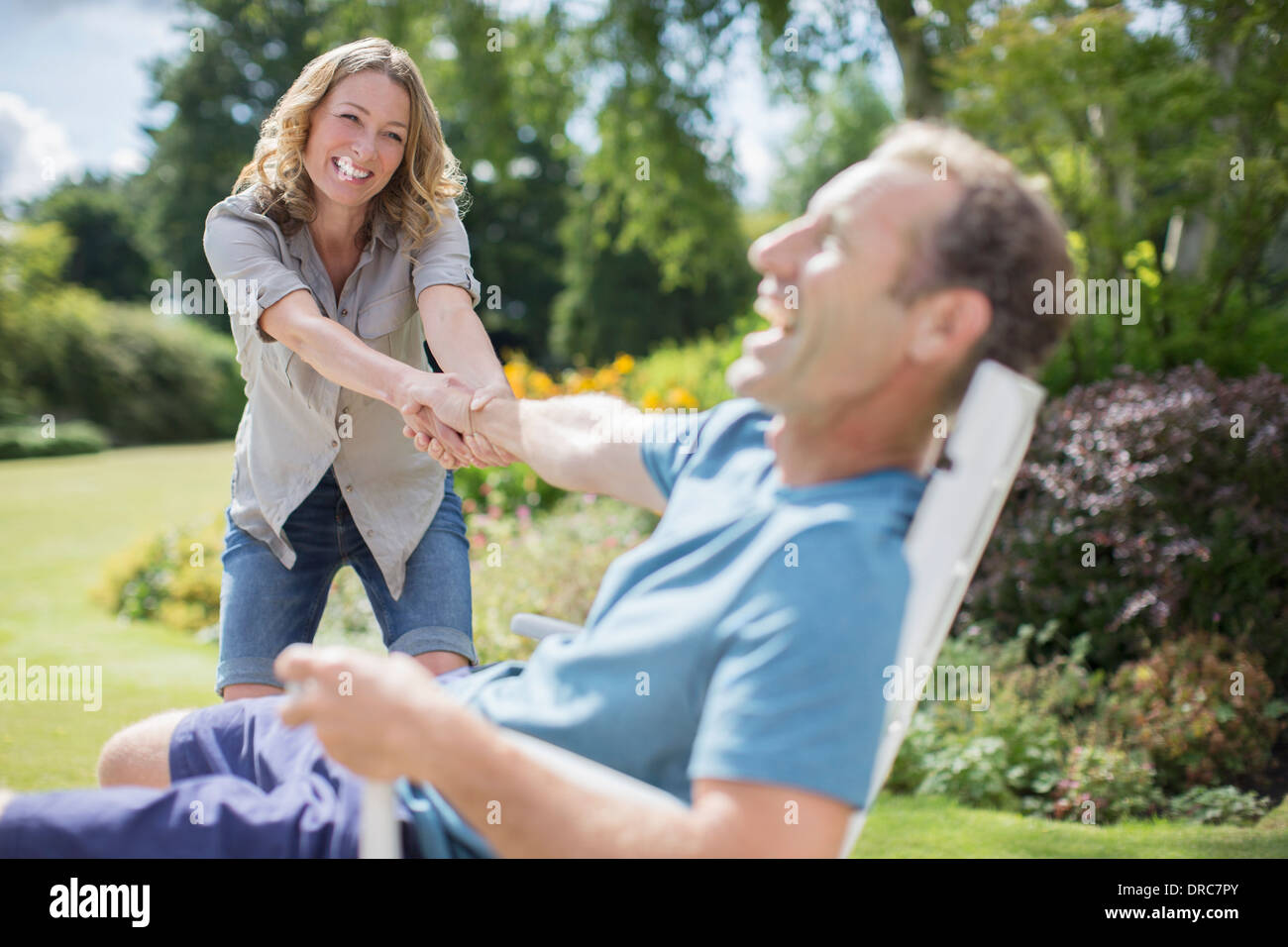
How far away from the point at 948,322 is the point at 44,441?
78.3 ft

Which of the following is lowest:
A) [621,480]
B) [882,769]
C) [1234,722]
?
[1234,722]

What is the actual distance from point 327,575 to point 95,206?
4672 cm

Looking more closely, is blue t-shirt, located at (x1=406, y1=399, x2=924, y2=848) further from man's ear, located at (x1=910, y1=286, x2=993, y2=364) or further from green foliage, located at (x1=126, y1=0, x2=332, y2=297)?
green foliage, located at (x1=126, y1=0, x2=332, y2=297)

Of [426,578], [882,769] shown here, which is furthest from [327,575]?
[882,769]

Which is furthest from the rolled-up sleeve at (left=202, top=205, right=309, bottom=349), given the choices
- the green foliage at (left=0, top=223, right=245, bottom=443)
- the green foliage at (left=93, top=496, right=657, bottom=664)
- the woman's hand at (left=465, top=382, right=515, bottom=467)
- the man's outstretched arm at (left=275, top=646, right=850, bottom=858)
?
the green foliage at (left=0, top=223, right=245, bottom=443)

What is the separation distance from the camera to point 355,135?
2.68 metres

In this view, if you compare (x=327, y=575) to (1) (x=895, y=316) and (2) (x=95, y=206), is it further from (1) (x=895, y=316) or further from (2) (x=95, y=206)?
(2) (x=95, y=206)

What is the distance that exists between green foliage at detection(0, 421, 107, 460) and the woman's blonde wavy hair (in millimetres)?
20053

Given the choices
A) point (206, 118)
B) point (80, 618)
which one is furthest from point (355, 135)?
point (206, 118)

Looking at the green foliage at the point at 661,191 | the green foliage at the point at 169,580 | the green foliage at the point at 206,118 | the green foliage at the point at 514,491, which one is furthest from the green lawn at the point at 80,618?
the green foliage at the point at 206,118

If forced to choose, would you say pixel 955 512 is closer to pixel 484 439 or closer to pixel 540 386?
pixel 484 439

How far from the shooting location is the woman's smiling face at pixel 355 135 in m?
2.67

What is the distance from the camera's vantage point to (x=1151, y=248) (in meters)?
7.40

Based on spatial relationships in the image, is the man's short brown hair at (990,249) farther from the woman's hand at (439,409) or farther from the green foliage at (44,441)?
the green foliage at (44,441)
